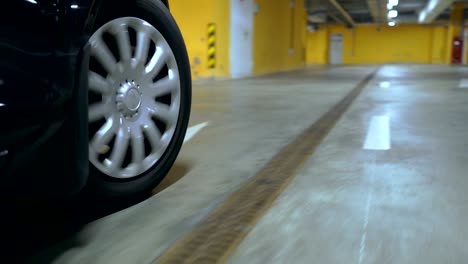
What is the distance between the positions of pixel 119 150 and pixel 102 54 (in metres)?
0.38

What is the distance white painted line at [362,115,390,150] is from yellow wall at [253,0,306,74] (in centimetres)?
1033

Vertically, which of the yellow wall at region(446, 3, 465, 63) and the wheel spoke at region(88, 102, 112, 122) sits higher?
the yellow wall at region(446, 3, 465, 63)

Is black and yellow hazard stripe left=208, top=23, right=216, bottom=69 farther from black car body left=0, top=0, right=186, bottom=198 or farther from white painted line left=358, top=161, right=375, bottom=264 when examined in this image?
black car body left=0, top=0, right=186, bottom=198

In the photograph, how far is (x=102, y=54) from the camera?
5.41 ft

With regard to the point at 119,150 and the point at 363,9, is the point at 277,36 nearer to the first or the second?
the point at 363,9

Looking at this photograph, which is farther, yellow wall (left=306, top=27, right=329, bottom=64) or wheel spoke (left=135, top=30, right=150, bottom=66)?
yellow wall (left=306, top=27, right=329, bottom=64)

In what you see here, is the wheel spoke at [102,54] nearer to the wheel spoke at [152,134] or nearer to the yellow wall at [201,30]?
the wheel spoke at [152,134]

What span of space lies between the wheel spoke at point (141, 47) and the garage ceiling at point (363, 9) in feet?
67.6

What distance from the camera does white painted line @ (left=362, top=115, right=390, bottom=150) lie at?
10.2 feet

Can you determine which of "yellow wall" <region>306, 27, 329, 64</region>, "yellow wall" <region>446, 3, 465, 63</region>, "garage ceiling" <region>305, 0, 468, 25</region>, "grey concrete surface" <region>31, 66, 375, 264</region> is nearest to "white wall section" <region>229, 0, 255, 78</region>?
"grey concrete surface" <region>31, 66, 375, 264</region>

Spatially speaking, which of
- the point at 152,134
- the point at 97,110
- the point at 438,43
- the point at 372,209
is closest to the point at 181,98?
the point at 152,134

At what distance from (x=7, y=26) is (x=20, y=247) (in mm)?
802

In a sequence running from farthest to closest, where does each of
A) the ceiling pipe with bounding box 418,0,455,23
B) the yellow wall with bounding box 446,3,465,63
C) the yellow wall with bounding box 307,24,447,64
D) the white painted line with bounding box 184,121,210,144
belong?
the yellow wall with bounding box 307,24,447,64 → the yellow wall with bounding box 446,3,465,63 → the ceiling pipe with bounding box 418,0,455,23 → the white painted line with bounding box 184,121,210,144

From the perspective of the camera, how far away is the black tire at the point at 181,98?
1642mm
